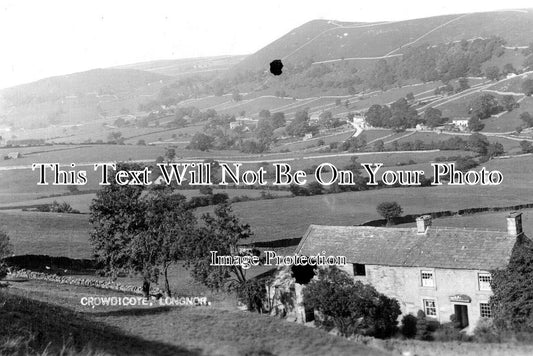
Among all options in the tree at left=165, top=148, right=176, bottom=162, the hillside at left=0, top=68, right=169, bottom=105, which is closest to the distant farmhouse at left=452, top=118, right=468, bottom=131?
the tree at left=165, top=148, right=176, bottom=162

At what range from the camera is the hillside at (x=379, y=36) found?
149 feet

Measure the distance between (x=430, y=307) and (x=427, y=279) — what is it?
135 centimetres

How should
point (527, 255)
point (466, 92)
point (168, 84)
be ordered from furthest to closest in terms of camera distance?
point (168, 84)
point (466, 92)
point (527, 255)

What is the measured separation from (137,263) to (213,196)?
8.72 metres

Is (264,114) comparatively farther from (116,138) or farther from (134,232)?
(134,232)

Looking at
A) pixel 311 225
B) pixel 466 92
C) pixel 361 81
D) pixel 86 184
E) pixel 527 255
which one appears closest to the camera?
pixel 527 255

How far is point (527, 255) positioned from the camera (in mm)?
25578

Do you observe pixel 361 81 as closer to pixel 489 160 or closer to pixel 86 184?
pixel 489 160

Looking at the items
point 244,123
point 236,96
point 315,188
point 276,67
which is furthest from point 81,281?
point 276,67

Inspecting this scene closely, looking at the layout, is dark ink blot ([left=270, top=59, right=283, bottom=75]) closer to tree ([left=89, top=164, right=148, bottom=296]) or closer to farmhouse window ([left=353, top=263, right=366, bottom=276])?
tree ([left=89, top=164, right=148, bottom=296])

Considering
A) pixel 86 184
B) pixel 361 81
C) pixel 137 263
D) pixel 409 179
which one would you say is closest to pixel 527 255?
pixel 409 179

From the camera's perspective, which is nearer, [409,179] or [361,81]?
[409,179]

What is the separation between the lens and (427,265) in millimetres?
28422

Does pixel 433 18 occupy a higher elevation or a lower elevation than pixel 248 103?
higher
